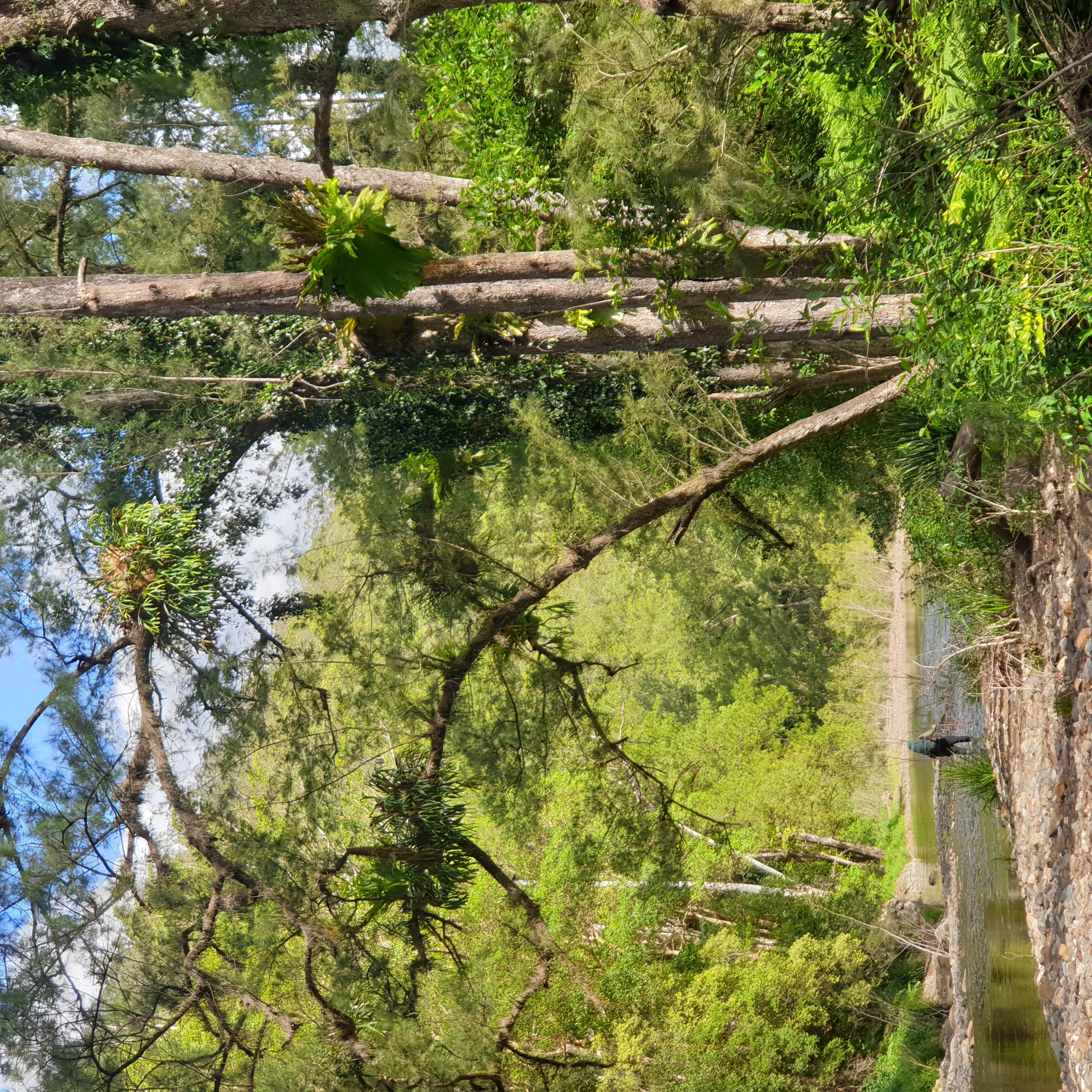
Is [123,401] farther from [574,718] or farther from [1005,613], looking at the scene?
[1005,613]

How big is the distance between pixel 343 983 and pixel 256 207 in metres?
8.24

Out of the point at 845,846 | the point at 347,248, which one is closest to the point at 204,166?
the point at 347,248

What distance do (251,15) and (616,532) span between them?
13.7 feet

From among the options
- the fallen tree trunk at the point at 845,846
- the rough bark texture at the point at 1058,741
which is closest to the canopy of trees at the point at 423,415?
the rough bark texture at the point at 1058,741

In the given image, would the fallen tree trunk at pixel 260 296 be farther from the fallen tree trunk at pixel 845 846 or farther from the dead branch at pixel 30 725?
the fallen tree trunk at pixel 845 846

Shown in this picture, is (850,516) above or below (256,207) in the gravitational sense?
below

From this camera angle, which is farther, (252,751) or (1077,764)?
(252,751)

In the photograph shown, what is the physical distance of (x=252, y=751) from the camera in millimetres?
6938

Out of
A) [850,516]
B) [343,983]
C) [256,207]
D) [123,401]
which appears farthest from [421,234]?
[850,516]

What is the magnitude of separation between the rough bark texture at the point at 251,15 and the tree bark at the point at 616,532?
109 inches

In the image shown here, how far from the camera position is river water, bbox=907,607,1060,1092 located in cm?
786

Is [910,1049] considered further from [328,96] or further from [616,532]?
[328,96]

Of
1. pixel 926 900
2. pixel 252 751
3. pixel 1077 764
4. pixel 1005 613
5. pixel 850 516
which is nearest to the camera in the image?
pixel 1077 764

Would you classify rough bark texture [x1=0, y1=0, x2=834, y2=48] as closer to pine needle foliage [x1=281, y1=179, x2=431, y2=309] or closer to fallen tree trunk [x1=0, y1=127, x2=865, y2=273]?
pine needle foliage [x1=281, y1=179, x2=431, y2=309]
